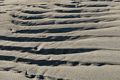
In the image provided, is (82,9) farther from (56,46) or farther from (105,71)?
(105,71)

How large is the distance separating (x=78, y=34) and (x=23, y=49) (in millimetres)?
385

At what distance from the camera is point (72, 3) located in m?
3.30

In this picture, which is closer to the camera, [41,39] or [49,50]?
[49,50]

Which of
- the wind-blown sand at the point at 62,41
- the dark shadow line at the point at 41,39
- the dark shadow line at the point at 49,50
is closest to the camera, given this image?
the wind-blown sand at the point at 62,41

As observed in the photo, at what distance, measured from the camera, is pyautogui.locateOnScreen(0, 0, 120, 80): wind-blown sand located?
76.3 inches

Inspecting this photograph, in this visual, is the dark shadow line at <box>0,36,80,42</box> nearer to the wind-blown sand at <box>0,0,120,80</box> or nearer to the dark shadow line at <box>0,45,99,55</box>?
the wind-blown sand at <box>0,0,120,80</box>

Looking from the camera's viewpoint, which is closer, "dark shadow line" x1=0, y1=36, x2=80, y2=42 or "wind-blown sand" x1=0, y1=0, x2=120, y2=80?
"wind-blown sand" x1=0, y1=0, x2=120, y2=80

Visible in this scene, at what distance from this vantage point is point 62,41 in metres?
2.36

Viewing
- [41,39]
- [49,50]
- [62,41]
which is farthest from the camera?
[41,39]

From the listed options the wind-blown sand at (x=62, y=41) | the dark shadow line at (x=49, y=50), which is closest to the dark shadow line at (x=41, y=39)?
the wind-blown sand at (x=62, y=41)

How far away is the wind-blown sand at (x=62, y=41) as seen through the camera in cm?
194

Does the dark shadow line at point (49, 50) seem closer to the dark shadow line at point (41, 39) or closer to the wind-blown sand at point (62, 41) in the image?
the wind-blown sand at point (62, 41)

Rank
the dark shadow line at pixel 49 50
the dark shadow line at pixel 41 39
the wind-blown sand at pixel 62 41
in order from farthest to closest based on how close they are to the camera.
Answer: the dark shadow line at pixel 41 39, the dark shadow line at pixel 49 50, the wind-blown sand at pixel 62 41

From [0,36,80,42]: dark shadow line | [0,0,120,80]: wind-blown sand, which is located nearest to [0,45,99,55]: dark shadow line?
[0,0,120,80]: wind-blown sand
